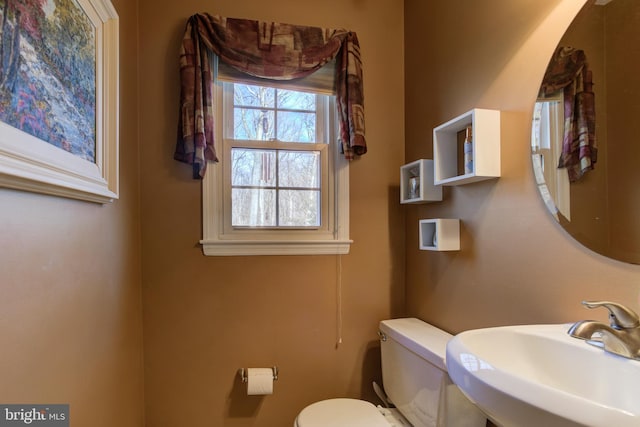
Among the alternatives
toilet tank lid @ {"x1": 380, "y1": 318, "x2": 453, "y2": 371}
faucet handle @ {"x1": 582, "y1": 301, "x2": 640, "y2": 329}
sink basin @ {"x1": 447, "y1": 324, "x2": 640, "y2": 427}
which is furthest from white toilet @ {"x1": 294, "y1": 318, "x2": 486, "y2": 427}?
faucet handle @ {"x1": 582, "y1": 301, "x2": 640, "y2": 329}

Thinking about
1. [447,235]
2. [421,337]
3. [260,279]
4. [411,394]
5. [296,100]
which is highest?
[296,100]

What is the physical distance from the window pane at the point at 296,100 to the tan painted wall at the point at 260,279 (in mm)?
334

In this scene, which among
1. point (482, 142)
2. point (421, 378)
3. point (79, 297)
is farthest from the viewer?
point (421, 378)

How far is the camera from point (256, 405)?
1.67 meters

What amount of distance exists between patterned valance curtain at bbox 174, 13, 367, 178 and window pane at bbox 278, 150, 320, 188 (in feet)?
0.63

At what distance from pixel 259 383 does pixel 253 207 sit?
2.79ft

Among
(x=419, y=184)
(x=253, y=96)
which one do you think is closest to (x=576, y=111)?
(x=419, y=184)

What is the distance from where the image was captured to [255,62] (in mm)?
1609

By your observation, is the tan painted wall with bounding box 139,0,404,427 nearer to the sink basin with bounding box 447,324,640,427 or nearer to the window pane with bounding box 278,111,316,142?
the window pane with bounding box 278,111,316,142

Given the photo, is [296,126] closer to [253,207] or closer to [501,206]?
[253,207]

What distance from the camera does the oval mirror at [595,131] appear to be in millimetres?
802

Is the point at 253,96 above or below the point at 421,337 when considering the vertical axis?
above

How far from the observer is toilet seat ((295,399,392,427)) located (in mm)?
1341

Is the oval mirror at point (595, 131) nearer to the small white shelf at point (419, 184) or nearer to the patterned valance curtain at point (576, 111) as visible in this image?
the patterned valance curtain at point (576, 111)
